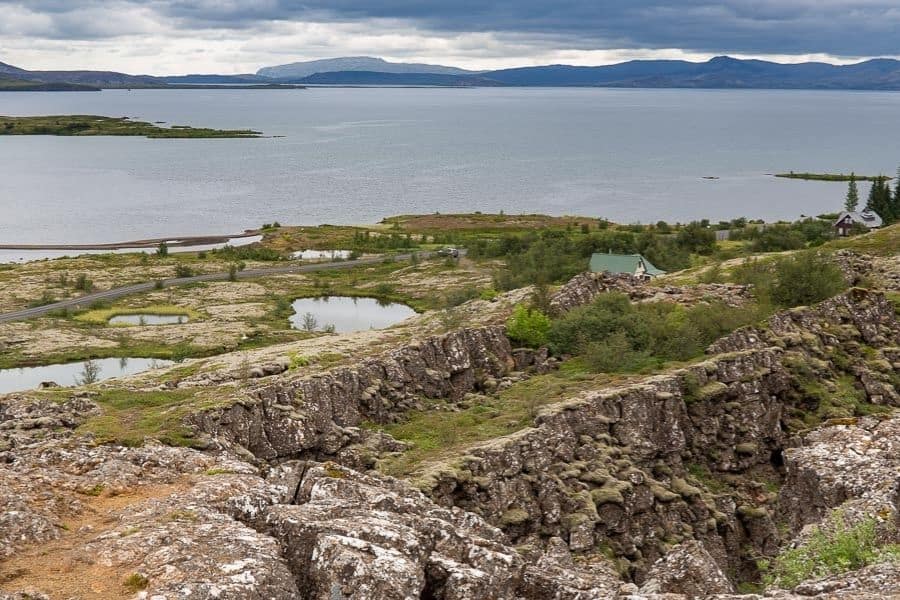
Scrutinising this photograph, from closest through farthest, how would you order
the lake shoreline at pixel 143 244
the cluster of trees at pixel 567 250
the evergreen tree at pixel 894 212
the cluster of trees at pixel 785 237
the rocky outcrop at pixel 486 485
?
the rocky outcrop at pixel 486 485 < the cluster of trees at pixel 567 250 < the cluster of trees at pixel 785 237 < the evergreen tree at pixel 894 212 < the lake shoreline at pixel 143 244

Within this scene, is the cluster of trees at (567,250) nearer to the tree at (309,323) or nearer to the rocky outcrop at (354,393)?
the tree at (309,323)

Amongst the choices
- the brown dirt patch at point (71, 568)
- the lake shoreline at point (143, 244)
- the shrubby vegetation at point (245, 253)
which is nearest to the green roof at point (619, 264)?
the shrubby vegetation at point (245, 253)

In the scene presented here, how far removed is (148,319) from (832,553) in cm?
8046

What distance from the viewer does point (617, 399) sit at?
30109mm

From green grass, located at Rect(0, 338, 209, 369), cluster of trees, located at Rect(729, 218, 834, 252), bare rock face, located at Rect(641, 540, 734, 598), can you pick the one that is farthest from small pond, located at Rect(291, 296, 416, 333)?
bare rock face, located at Rect(641, 540, 734, 598)

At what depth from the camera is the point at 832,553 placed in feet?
66.5

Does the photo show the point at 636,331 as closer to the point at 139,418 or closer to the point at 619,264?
the point at 139,418

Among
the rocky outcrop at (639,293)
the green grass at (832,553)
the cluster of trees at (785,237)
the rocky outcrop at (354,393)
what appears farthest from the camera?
the cluster of trees at (785,237)

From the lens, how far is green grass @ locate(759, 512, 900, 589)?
768 inches

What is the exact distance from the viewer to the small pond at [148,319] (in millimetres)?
87562

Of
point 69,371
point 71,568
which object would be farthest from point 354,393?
point 69,371

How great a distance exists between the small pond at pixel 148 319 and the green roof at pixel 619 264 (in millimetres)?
41760

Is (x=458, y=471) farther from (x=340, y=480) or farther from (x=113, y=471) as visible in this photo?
(x=113, y=471)

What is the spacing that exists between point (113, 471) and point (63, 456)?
167 centimetres
